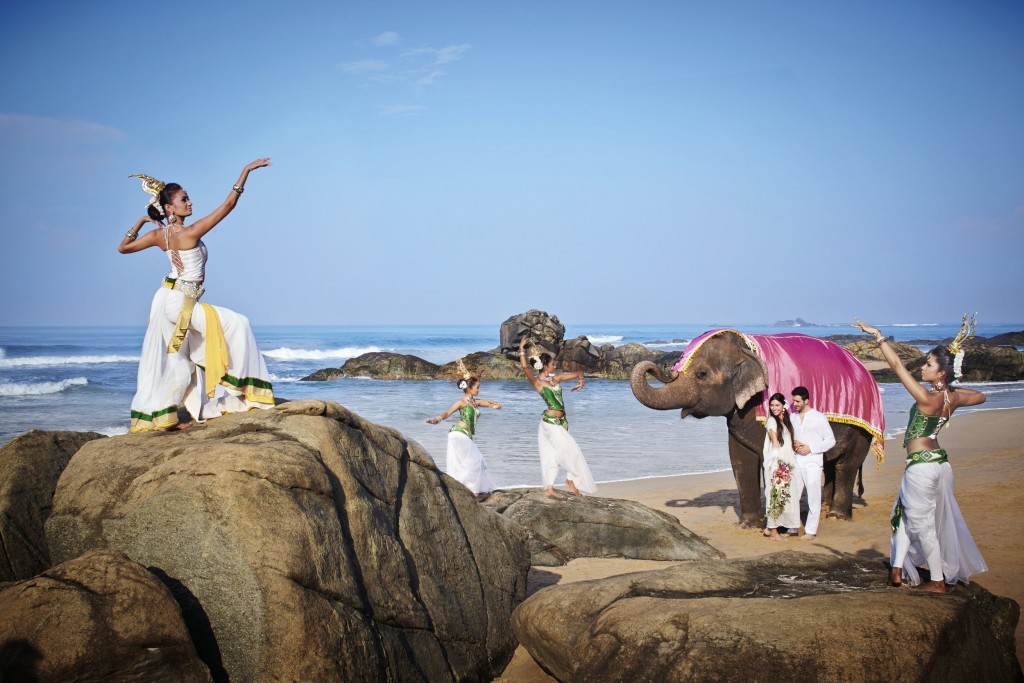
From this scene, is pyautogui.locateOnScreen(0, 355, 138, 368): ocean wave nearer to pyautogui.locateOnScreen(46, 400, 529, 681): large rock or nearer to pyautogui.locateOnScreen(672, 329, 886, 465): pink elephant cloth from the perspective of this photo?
pyautogui.locateOnScreen(672, 329, 886, 465): pink elephant cloth

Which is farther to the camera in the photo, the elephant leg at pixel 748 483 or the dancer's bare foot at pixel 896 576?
the elephant leg at pixel 748 483

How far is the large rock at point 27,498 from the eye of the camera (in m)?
6.12

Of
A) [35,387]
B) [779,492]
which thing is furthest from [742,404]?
[35,387]

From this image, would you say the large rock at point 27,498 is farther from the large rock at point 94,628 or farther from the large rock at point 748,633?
the large rock at point 748,633

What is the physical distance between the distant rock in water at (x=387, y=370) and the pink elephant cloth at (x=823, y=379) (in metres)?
26.1

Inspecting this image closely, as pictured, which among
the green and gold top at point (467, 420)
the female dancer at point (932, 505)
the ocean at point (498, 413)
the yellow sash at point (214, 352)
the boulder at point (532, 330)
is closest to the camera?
the yellow sash at point (214, 352)

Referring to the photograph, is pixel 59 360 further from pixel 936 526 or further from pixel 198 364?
pixel 936 526

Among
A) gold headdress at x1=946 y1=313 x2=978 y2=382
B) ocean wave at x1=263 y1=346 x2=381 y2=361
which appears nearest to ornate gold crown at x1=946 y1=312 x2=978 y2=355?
gold headdress at x1=946 y1=313 x2=978 y2=382

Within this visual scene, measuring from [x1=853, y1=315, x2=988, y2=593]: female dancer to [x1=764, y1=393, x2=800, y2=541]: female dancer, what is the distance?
3341 mm

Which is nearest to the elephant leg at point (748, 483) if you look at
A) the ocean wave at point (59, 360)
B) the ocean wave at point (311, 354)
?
the ocean wave at point (59, 360)

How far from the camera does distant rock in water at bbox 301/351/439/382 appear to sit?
121ft

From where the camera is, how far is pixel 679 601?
5523 millimetres

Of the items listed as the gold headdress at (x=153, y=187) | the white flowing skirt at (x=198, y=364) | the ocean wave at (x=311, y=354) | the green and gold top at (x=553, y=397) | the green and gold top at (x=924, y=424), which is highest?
the gold headdress at (x=153, y=187)

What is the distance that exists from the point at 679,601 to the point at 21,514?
4.62 meters
